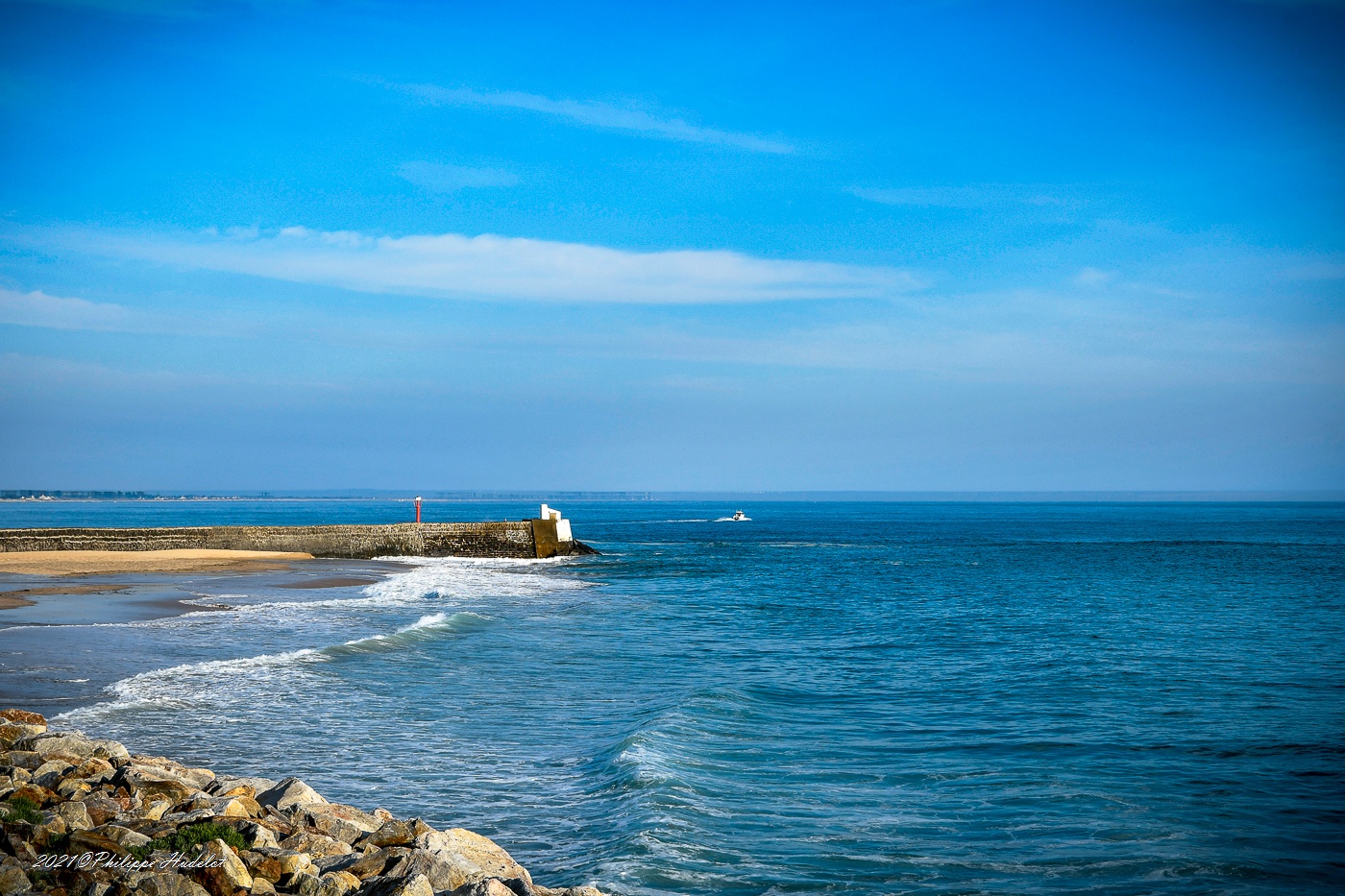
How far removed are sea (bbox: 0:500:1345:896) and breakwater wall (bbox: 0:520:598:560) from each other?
46.9 ft

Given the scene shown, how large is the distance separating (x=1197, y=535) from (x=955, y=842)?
73.0 m

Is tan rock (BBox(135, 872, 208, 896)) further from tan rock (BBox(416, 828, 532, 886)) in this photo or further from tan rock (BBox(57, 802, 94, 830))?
tan rock (BBox(416, 828, 532, 886))

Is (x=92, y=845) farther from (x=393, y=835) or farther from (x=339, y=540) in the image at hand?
(x=339, y=540)

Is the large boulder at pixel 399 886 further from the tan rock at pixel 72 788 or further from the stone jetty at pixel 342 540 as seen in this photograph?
the stone jetty at pixel 342 540

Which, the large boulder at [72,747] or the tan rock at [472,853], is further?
the large boulder at [72,747]

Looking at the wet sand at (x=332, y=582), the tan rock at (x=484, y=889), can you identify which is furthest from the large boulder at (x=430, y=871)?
the wet sand at (x=332, y=582)

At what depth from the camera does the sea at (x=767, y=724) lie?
7555mm

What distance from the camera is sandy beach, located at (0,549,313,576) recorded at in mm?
30484

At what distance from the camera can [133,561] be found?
111 feet

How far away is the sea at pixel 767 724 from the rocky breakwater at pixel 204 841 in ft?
3.74

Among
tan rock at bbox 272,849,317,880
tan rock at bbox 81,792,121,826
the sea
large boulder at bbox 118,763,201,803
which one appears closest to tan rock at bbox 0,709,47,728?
the sea

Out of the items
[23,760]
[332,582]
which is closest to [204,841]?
[23,760]

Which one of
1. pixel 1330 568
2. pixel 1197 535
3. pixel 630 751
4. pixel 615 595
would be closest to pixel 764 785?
pixel 630 751

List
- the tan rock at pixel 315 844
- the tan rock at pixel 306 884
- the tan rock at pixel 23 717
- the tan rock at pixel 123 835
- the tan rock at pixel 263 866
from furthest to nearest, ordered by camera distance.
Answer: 1. the tan rock at pixel 23 717
2. the tan rock at pixel 315 844
3. the tan rock at pixel 123 835
4. the tan rock at pixel 263 866
5. the tan rock at pixel 306 884
